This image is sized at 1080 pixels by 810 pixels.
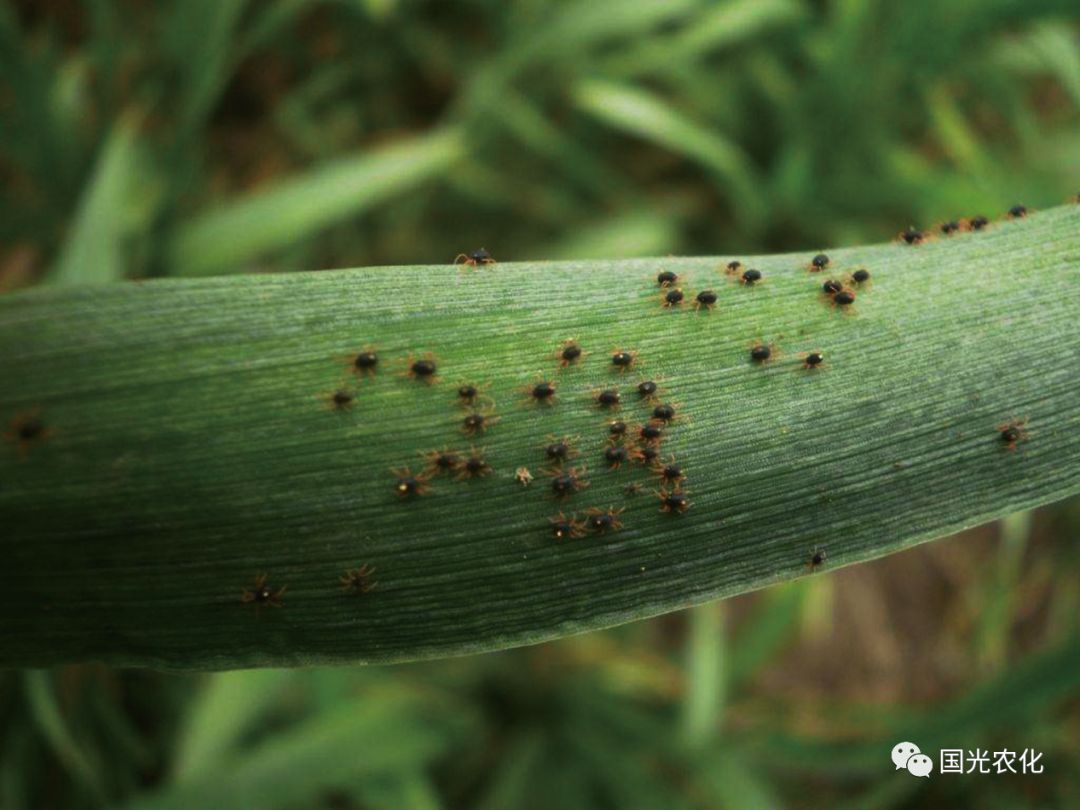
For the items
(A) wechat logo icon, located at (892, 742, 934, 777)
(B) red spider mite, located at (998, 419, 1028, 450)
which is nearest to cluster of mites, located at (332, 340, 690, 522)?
(B) red spider mite, located at (998, 419, 1028, 450)

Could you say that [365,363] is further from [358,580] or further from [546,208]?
[546,208]

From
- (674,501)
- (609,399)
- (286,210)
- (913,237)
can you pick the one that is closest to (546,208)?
(286,210)

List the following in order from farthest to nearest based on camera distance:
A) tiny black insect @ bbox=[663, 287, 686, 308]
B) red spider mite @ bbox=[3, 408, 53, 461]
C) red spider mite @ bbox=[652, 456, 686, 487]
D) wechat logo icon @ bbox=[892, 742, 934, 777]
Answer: wechat logo icon @ bbox=[892, 742, 934, 777]
tiny black insect @ bbox=[663, 287, 686, 308]
red spider mite @ bbox=[652, 456, 686, 487]
red spider mite @ bbox=[3, 408, 53, 461]

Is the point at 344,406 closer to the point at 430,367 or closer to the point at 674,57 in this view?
Answer: the point at 430,367

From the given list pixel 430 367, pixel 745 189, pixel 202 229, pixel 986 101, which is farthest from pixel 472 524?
pixel 986 101

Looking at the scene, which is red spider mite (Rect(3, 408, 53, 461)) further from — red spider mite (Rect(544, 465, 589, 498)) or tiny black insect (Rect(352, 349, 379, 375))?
red spider mite (Rect(544, 465, 589, 498))

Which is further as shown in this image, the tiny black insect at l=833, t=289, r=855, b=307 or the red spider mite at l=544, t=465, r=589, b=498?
the tiny black insect at l=833, t=289, r=855, b=307

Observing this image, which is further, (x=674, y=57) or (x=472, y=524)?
(x=674, y=57)
